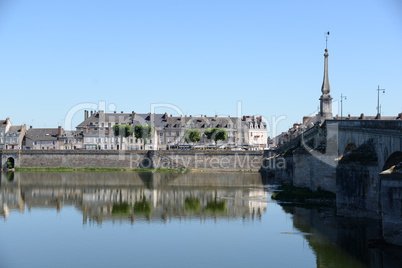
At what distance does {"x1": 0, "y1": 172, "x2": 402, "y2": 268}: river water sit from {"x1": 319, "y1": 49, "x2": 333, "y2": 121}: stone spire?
10686mm

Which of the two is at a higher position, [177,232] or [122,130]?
[122,130]

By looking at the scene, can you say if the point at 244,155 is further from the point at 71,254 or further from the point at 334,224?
the point at 71,254

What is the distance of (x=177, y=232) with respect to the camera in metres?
38.2

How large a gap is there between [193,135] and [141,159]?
17.9m

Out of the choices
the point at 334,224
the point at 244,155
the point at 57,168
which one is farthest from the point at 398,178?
the point at 57,168

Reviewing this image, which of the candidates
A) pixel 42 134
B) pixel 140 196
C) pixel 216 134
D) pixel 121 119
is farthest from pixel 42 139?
pixel 140 196

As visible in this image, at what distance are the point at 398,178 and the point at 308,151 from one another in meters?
30.5

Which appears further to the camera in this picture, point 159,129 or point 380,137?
point 159,129

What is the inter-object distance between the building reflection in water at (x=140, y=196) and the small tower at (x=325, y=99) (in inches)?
429

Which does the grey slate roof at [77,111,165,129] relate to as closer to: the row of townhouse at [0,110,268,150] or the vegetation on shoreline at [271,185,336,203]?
the row of townhouse at [0,110,268,150]

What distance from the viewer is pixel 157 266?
94.9 feet

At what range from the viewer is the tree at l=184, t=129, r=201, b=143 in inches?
4409

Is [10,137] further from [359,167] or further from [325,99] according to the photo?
[359,167]

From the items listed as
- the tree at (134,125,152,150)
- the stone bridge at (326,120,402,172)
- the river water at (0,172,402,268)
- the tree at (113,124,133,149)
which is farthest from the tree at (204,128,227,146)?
the stone bridge at (326,120,402,172)
